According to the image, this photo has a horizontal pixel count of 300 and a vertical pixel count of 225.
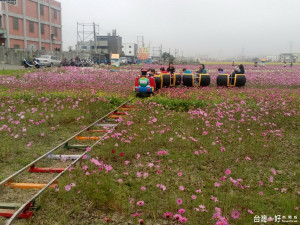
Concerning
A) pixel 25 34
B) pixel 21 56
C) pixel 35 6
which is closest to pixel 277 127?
pixel 21 56

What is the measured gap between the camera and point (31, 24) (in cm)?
5072

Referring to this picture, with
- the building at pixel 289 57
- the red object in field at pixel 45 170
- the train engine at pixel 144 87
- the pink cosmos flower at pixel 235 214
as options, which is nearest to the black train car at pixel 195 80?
the train engine at pixel 144 87

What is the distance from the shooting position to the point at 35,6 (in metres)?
52.1

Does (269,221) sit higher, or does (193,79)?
(193,79)

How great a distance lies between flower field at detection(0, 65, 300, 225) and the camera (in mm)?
3947

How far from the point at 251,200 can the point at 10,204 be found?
3.20 meters

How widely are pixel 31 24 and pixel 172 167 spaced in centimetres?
5151

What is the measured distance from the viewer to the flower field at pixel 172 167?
3.95 m

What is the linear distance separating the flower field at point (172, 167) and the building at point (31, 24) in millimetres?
39395

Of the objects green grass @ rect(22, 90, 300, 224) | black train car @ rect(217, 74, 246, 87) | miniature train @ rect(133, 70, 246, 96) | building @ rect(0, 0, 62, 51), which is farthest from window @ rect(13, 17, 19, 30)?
green grass @ rect(22, 90, 300, 224)

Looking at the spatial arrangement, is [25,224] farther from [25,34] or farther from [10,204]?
[25,34]

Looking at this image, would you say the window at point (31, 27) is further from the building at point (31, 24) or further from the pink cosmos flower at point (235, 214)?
the pink cosmos flower at point (235, 214)

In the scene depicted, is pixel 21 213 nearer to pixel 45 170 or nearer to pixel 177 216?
pixel 45 170

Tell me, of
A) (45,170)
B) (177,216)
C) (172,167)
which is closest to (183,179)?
(172,167)
